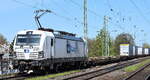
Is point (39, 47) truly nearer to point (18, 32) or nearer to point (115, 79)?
point (18, 32)

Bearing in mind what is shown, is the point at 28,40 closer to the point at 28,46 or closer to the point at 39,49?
the point at 28,46

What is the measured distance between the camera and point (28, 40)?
20.9 meters

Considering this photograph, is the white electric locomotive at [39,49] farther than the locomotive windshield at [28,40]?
No

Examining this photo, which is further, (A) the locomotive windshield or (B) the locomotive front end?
(A) the locomotive windshield

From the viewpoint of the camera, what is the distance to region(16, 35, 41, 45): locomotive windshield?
67.7ft

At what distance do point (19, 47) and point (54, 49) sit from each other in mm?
2896

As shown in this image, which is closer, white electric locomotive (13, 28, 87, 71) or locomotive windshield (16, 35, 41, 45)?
white electric locomotive (13, 28, 87, 71)

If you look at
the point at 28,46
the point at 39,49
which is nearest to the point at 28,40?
the point at 28,46

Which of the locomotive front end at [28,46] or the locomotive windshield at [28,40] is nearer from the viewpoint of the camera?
the locomotive front end at [28,46]

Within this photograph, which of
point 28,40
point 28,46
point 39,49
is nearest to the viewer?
point 39,49

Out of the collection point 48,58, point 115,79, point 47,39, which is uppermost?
point 47,39

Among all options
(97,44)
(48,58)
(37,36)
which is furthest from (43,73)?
(97,44)

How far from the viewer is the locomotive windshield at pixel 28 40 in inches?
812

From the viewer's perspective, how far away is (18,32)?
71.4ft
